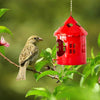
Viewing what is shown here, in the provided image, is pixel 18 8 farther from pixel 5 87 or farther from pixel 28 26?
pixel 5 87

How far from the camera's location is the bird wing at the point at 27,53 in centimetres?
335

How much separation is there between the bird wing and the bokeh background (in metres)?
5.95

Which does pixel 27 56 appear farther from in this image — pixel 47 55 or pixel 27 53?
pixel 47 55

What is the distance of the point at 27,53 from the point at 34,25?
7.33m

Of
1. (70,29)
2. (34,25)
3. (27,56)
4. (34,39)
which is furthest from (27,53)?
(34,25)

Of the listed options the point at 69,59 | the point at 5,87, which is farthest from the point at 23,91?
the point at 69,59

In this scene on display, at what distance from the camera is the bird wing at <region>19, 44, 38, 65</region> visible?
11.0 feet

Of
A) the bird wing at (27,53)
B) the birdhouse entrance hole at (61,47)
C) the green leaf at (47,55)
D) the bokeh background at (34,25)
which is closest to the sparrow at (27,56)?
the bird wing at (27,53)

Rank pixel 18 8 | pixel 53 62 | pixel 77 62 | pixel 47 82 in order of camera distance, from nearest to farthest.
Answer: pixel 53 62 → pixel 77 62 → pixel 47 82 → pixel 18 8

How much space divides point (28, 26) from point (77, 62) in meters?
7.86

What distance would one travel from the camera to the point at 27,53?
345cm

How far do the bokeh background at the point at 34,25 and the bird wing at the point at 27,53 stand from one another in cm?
595

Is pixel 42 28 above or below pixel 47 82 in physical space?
above

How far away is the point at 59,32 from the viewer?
106 inches
